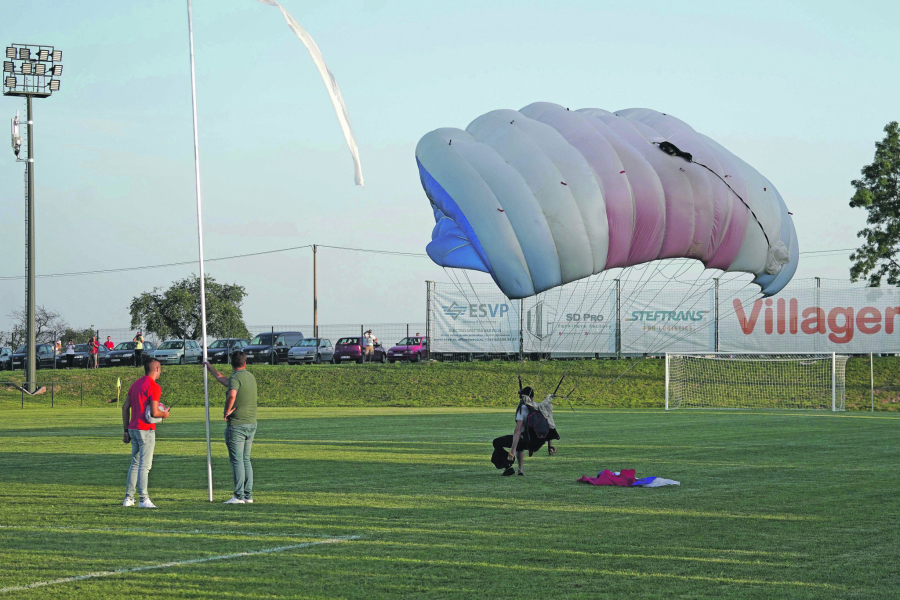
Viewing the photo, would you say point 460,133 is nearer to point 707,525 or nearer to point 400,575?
point 707,525

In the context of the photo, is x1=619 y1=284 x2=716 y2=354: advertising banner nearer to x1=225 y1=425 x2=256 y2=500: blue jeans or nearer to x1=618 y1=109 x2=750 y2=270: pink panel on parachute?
x1=618 y1=109 x2=750 y2=270: pink panel on parachute

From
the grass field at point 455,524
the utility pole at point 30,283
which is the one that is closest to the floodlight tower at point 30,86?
the utility pole at point 30,283

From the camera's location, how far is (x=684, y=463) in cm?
1582

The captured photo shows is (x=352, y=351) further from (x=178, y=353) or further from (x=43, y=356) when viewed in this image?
(x=43, y=356)

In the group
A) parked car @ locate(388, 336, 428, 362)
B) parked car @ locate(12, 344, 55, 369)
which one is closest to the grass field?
parked car @ locate(388, 336, 428, 362)

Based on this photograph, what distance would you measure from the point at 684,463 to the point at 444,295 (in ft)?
94.3

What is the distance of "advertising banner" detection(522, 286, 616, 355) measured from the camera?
139 ft

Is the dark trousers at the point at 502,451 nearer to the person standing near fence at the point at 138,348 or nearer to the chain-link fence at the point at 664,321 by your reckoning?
the chain-link fence at the point at 664,321

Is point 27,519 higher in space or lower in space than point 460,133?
lower

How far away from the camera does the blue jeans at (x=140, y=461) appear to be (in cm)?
1100

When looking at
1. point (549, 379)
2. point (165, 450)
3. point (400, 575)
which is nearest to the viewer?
point (400, 575)

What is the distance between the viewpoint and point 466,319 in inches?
1737

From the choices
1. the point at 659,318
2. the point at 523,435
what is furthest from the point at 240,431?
the point at 659,318

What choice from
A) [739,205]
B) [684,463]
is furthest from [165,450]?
[739,205]
